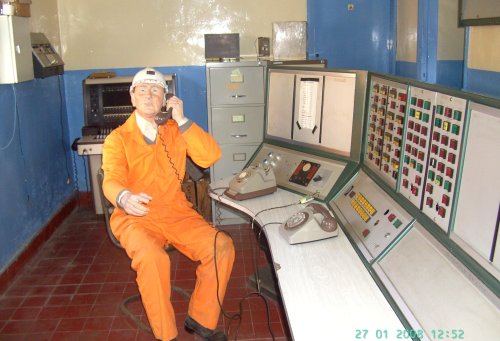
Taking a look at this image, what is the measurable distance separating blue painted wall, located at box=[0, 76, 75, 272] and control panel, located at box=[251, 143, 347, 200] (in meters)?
1.87

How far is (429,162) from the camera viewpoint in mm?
1793

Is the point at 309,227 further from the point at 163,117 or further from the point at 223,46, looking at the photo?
the point at 223,46

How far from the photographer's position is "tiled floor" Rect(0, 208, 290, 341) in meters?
2.89

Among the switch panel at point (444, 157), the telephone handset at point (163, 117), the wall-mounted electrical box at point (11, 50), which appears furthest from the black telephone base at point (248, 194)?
the wall-mounted electrical box at point (11, 50)

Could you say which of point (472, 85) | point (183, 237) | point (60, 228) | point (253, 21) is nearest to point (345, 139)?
point (472, 85)

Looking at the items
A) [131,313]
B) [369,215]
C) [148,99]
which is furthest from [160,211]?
[369,215]

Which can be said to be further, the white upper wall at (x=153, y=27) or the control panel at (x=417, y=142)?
the white upper wall at (x=153, y=27)

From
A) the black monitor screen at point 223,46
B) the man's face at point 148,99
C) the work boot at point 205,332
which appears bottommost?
the work boot at point 205,332

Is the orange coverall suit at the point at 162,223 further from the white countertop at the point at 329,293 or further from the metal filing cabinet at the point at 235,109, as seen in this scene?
the metal filing cabinet at the point at 235,109

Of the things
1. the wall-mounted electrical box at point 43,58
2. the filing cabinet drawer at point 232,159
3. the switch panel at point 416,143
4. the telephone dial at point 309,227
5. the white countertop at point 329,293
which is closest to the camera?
the white countertop at point 329,293

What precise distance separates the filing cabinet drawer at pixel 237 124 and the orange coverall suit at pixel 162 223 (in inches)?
60.1

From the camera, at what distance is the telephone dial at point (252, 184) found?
105 inches

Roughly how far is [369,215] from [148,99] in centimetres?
133

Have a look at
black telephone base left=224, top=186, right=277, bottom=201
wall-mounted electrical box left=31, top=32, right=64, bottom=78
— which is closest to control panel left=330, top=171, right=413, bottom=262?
black telephone base left=224, top=186, right=277, bottom=201
